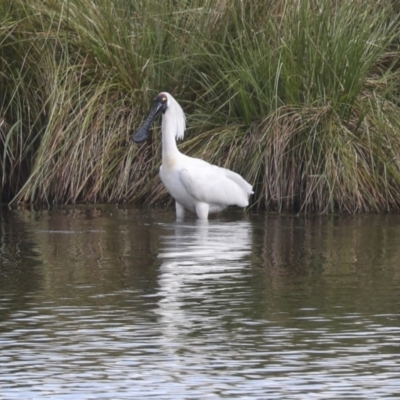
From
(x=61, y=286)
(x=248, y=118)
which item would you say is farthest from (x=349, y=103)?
(x=61, y=286)

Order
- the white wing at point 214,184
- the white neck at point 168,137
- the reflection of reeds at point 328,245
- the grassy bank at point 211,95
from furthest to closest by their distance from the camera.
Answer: the grassy bank at point 211,95 < the white neck at point 168,137 < the white wing at point 214,184 < the reflection of reeds at point 328,245

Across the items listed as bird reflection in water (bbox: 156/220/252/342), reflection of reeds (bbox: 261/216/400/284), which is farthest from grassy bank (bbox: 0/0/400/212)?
bird reflection in water (bbox: 156/220/252/342)

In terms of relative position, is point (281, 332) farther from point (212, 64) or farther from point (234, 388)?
point (212, 64)

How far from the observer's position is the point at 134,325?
646cm

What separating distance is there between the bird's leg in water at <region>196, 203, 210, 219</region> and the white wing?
0.15 feet

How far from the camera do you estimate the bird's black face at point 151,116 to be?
12.4 metres

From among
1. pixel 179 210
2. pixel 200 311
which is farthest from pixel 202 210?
pixel 200 311

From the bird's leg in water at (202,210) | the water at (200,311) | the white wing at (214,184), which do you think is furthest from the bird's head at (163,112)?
the water at (200,311)

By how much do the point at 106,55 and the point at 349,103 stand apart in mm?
2472

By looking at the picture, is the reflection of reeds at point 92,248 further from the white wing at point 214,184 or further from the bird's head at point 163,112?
the bird's head at point 163,112

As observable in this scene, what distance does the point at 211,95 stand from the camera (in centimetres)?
1347

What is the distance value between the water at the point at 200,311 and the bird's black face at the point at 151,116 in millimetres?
1426

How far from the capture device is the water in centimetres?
531

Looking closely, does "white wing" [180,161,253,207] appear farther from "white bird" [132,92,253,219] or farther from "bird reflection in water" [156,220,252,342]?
"bird reflection in water" [156,220,252,342]
